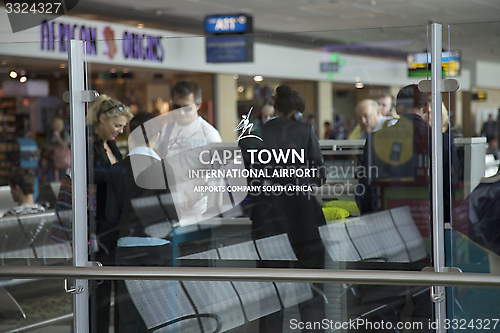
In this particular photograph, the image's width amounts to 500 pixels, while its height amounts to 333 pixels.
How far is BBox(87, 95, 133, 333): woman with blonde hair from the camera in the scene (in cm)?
221

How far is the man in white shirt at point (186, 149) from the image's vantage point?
2102mm

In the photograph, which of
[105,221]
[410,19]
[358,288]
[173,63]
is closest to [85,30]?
[173,63]

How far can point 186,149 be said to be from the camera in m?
2.13

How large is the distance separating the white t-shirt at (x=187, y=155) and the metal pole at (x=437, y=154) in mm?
756

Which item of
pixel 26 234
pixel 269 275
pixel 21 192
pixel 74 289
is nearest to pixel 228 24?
pixel 21 192

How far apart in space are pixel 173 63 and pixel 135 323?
645 cm

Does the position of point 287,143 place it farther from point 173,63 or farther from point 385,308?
point 173,63

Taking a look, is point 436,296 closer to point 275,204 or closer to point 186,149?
point 275,204

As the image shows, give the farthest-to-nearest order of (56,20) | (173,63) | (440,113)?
1. (173,63)
2. (56,20)
3. (440,113)

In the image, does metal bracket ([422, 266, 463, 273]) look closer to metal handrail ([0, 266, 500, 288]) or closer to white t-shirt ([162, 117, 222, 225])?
metal handrail ([0, 266, 500, 288])

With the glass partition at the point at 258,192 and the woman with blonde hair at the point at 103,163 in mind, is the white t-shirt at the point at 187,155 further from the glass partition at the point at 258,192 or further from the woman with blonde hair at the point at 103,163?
the woman with blonde hair at the point at 103,163

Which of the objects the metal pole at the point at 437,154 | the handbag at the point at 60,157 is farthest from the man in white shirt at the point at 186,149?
the handbag at the point at 60,157

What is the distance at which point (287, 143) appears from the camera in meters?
2.05

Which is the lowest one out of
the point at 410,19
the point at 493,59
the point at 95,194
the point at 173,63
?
the point at 95,194
